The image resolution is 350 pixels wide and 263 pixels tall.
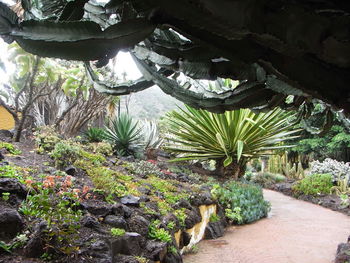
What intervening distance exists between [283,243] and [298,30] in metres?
4.61

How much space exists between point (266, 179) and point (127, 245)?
11176mm

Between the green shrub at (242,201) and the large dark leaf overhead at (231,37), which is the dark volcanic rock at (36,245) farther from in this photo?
the green shrub at (242,201)

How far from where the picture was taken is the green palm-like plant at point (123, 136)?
8.47m

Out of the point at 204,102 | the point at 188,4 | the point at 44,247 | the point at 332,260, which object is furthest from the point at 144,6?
the point at 332,260

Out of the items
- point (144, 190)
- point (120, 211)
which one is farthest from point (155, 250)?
point (144, 190)

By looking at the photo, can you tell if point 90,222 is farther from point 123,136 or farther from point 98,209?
point 123,136

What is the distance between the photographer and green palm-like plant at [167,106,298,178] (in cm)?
707

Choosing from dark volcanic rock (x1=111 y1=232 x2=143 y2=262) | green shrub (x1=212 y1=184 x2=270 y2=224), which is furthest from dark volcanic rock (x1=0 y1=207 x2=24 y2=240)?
green shrub (x1=212 y1=184 x2=270 y2=224)

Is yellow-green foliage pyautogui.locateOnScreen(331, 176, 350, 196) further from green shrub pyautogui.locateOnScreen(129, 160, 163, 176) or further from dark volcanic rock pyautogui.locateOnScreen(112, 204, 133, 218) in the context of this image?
dark volcanic rock pyautogui.locateOnScreen(112, 204, 133, 218)

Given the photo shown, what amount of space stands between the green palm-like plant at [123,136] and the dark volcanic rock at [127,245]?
558cm

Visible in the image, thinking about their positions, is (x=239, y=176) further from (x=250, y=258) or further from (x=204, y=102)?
(x=204, y=102)

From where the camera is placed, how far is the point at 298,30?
3.57 ft

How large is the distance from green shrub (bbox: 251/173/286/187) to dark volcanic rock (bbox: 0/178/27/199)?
11182 millimetres

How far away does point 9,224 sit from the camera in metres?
2.16
